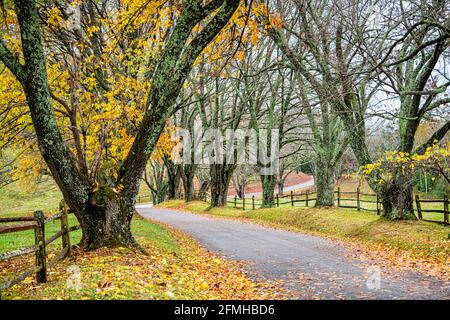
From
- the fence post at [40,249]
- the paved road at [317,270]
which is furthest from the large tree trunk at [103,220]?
the paved road at [317,270]

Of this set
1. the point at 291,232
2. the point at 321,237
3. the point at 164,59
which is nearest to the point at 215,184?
the point at 291,232

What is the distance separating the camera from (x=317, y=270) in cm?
990

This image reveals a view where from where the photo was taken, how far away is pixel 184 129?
119ft

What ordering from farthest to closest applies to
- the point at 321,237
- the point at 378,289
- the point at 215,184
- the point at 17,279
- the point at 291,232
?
the point at 215,184, the point at 291,232, the point at 321,237, the point at 378,289, the point at 17,279

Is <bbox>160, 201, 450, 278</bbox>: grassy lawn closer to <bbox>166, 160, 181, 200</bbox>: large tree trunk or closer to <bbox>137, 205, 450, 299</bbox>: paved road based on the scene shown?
<bbox>137, 205, 450, 299</bbox>: paved road

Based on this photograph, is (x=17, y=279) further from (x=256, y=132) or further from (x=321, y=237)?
(x=256, y=132)

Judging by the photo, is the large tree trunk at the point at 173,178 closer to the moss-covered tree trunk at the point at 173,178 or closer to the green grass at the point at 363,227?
the moss-covered tree trunk at the point at 173,178

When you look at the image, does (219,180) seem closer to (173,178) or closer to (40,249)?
(173,178)

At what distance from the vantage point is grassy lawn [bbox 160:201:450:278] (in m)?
11.3

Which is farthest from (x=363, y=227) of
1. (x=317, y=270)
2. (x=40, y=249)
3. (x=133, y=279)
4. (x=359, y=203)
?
(x=40, y=249)

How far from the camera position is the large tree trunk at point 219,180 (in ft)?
106

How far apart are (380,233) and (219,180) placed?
1818cm

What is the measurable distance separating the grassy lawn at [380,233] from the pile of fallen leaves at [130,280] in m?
4.59

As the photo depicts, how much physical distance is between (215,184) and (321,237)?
1641 centimetres
